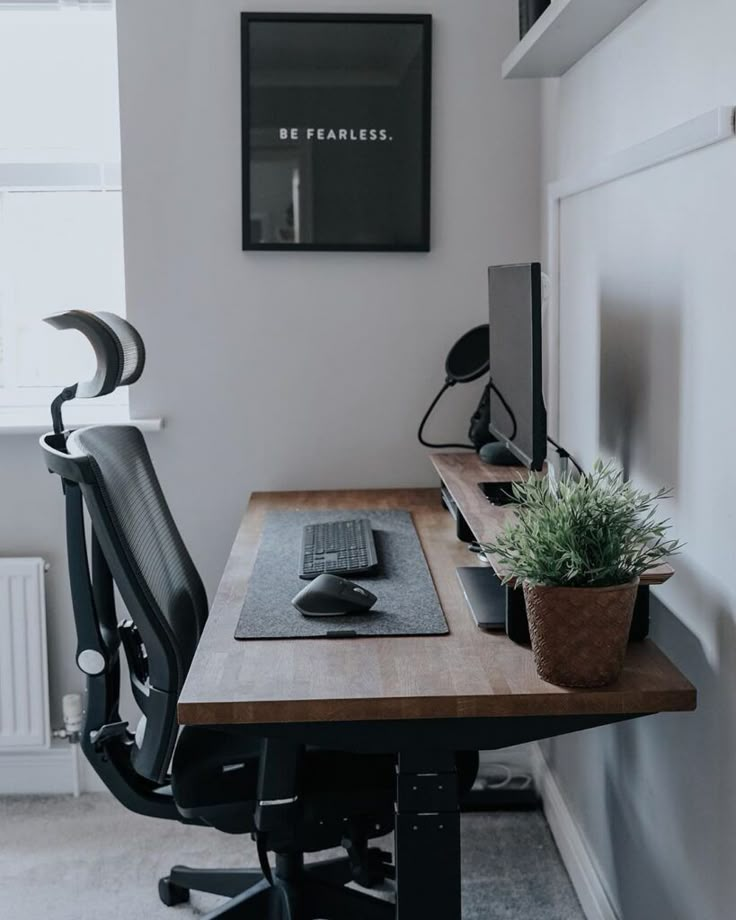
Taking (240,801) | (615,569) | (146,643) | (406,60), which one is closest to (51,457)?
(146,643)

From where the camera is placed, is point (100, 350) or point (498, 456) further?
point (498, 456)

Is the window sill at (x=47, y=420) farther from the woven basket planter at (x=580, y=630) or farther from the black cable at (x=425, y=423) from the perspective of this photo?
the woven basket planter at (x=580, y=630)

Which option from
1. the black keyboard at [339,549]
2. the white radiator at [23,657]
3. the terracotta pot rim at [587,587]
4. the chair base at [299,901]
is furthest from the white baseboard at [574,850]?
the white radiator at [23,657]

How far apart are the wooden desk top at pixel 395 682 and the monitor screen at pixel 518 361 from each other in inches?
15.5

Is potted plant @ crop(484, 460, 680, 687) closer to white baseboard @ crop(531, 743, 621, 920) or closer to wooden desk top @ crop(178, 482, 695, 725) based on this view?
wooden desk top @ crop(178, 482, 695, 725)

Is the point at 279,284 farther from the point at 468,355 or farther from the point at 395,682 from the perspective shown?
the point at 395,682

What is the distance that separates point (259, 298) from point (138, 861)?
1.41 metres

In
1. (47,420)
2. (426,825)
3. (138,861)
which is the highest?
(47,420)

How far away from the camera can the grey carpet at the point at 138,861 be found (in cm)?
242

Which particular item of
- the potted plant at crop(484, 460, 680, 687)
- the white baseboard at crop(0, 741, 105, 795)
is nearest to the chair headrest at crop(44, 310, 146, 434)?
the potted plant at crop(484, 460, 680, 687)

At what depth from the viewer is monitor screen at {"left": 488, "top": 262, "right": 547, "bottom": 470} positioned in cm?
193

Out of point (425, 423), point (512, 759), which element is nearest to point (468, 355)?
point (425, 423)

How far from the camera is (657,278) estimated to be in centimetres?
181

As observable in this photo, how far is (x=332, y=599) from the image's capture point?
5.99 feet
